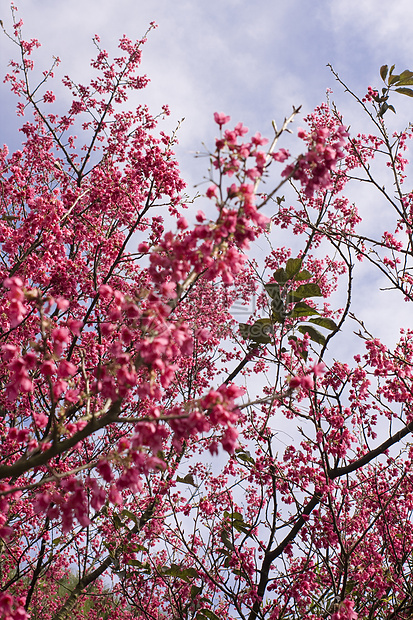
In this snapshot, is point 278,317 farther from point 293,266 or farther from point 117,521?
point 117,521

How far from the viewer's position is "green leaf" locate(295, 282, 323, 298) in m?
3.72

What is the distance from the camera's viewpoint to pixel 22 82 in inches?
358

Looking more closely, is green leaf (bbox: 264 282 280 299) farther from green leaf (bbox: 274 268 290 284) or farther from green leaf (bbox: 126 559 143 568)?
green leaf (bbox: 126 559 143 568)

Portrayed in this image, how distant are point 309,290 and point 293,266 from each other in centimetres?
25

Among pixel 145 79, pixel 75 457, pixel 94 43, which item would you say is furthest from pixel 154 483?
pixel 94 43

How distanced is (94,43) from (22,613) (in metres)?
10.0

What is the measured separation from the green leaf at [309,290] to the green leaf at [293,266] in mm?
160

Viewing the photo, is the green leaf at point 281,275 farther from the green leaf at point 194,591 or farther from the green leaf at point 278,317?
the green leaf at point 194,591

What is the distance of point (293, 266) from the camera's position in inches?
150

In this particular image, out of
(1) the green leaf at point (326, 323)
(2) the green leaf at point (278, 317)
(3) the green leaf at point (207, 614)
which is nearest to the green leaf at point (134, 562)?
(3) the green leaf at point (207, 614)

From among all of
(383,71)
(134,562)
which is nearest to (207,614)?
(134,562)

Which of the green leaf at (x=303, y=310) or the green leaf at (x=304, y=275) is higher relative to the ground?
the green leaf at (x=304, y=275)

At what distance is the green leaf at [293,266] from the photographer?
3.79 m

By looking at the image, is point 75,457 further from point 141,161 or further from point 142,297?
point 142,297
